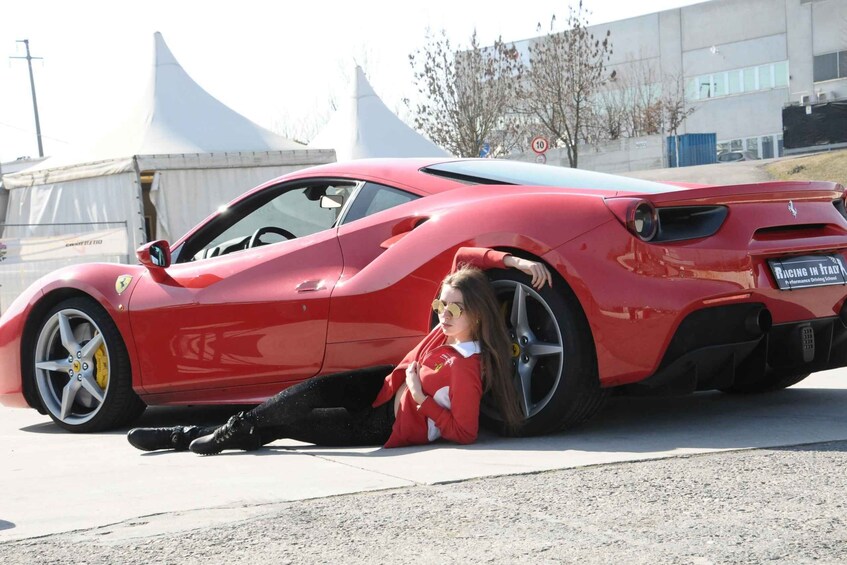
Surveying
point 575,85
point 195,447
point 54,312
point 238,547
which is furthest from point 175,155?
point 575,85

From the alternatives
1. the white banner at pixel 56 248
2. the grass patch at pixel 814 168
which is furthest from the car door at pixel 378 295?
the grass patch at pixel 814 168

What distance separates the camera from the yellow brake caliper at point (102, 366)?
19.1 ft

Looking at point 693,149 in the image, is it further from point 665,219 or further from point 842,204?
point 665,219

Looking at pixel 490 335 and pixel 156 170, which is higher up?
pixel 156 170

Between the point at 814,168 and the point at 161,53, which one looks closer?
A: the point at 161,53

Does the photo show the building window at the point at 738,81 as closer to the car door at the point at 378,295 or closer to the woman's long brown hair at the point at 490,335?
the car door at the point at 378,295

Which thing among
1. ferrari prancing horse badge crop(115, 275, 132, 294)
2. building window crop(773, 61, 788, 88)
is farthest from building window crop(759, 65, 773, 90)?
ferrari prancing horse badge crop(115, 275, 132, 294)

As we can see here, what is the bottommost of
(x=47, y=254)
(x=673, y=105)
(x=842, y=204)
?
(x=47, y=254)

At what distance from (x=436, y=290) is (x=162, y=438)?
1317mm

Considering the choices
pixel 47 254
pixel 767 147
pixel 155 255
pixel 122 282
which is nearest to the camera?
pixel 155 255

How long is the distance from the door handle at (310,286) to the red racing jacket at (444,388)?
1.93ft

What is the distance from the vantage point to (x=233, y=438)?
461cm

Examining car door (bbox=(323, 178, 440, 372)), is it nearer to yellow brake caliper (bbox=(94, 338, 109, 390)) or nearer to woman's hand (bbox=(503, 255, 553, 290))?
woman's hand (bbox=(503, 255, 553, 290))

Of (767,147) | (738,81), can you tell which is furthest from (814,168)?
(738,81)
